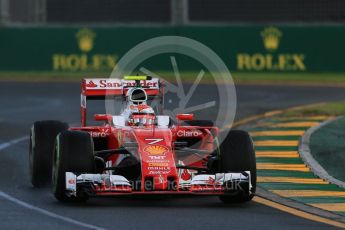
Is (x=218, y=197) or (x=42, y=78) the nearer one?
(x=218, y=197)

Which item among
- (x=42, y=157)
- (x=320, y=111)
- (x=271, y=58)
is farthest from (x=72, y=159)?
(x=271, y=58)

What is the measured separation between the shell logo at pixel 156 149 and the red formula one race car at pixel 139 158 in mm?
12

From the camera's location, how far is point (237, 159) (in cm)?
1428

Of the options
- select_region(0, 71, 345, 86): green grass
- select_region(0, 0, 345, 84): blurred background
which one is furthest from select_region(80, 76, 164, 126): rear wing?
select_region(0, 0, 345, 84): blurred background

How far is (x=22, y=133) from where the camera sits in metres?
23.0

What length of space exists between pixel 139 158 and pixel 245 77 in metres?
25.0

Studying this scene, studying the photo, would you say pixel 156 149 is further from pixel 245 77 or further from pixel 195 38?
pixel 195 38

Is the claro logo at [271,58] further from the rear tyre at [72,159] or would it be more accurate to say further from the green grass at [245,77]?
the rear tyre at [72,159]

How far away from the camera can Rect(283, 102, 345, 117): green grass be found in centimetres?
2652

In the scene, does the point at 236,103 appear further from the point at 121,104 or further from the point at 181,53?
the point at 121,104

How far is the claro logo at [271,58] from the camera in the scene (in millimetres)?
39250

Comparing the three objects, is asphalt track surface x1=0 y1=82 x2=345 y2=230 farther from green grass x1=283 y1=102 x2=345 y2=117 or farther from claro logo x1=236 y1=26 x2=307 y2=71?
claro logo x1=236 y1=26 x2=307 y2=71

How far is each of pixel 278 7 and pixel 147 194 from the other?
2786cm

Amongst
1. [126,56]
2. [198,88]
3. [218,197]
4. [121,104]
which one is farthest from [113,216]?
[126,56]
